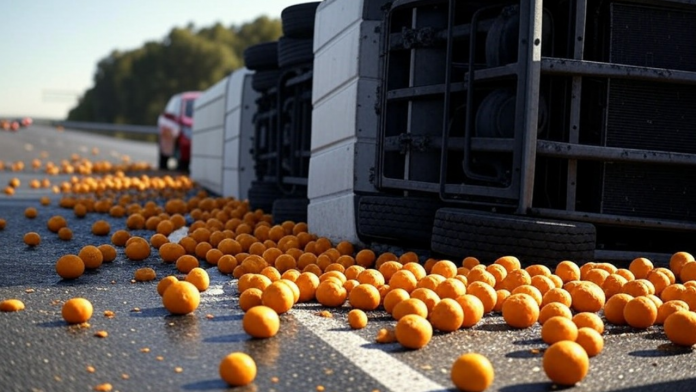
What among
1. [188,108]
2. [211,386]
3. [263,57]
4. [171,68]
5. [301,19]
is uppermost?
[171,68]

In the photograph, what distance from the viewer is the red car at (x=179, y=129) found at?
23.1 meters

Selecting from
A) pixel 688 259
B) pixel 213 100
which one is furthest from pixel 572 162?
pixel 213 100

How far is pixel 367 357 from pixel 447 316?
66 cm

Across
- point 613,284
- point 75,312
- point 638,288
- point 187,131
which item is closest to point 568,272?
point 613,284

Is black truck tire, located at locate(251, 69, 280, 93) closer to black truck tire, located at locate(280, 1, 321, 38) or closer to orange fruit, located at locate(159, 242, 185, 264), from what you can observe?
black truck tire, located at locate(280, 1, 321, 38)

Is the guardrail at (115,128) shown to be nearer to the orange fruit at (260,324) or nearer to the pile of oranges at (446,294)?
the pile of oranges at (446,294)

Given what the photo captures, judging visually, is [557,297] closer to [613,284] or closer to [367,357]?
[613,284]

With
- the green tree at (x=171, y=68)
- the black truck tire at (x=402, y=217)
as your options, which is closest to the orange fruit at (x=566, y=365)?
the black truck tire at (x=402, y=217)

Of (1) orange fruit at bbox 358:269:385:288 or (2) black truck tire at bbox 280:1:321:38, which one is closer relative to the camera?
(1) orange fruit at bbox 358:269:385:288

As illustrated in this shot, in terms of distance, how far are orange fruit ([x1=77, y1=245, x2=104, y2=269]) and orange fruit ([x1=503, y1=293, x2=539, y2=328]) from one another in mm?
2926

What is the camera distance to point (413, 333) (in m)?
3.57

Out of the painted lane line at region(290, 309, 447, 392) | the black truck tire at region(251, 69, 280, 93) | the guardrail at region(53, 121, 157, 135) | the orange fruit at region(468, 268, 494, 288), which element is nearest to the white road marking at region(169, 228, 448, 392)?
the painted lane line at region(290, 309, 447, 392)

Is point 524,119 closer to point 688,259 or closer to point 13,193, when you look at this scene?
point 688,259

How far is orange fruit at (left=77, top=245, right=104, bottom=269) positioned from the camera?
562 centimetres
